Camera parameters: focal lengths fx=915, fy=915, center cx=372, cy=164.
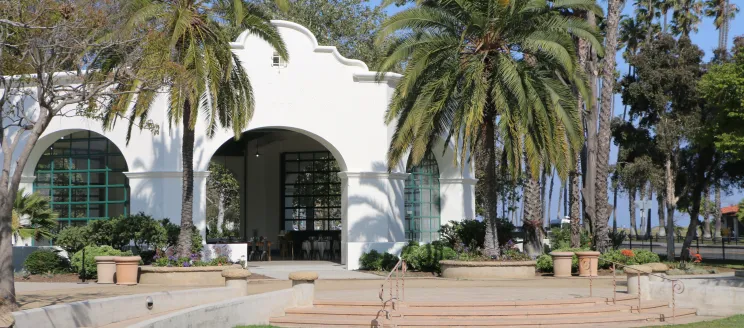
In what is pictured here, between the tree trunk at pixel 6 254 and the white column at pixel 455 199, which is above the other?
the white column at pixel 455 199

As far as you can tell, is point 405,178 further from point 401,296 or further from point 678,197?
point 678,197

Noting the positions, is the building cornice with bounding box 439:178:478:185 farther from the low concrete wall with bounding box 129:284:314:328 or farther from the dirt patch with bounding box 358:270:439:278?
the low concrete wall with bounding box 129:284:314:328

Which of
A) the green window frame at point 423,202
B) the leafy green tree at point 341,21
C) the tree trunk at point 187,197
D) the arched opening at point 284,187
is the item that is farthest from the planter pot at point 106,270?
the leafy green tree at point 341,21

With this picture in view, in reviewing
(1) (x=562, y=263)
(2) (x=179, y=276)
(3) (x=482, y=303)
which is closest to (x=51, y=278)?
(2) (x=179, y=276)

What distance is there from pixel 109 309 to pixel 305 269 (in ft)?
47.2

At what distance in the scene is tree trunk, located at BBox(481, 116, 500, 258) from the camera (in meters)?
24.9

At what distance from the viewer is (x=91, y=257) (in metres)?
24.4

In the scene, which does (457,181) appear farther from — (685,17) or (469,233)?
(685,17)

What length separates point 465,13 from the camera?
2406cm

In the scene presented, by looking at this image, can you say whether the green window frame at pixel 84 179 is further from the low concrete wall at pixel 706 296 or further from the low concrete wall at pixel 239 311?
the low concrete wall at pixel 706 296

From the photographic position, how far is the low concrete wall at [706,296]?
18875 millimetres

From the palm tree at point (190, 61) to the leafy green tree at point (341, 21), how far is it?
21.6m

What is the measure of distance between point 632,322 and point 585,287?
5.13 meters

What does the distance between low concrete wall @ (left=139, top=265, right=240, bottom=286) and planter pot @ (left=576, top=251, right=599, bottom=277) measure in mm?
9811
